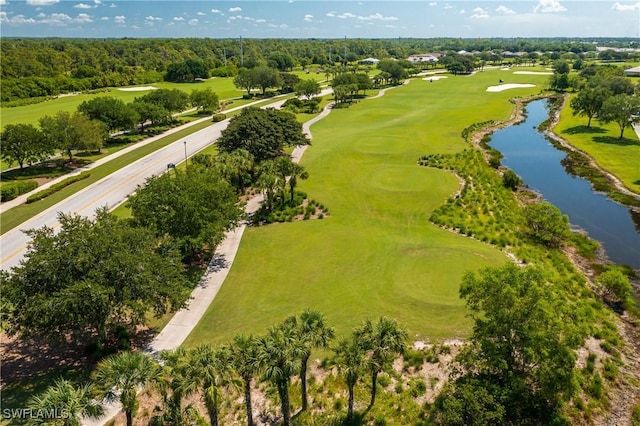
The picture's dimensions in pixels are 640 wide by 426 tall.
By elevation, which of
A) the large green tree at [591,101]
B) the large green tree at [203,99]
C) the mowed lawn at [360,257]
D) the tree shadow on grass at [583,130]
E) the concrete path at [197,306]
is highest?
the large green tree at [591,101]

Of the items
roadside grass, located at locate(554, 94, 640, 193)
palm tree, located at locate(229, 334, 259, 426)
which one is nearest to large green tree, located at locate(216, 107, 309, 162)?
palm tree, located at locate(229, 334, 259, 426)

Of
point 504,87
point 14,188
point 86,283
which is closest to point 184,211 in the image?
point 86,283

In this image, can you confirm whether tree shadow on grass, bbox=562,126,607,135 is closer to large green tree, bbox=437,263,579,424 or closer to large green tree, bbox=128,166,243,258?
large green tree, bbox=437,263,579,424

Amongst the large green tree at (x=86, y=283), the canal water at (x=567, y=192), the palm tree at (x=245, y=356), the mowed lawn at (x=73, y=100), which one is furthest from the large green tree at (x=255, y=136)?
the mowed lawn at (x=73, y=100)

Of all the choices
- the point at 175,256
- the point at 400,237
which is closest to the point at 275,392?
the point at 175,256

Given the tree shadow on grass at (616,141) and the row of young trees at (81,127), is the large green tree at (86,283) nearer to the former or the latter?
the row of young trees at (81,127)

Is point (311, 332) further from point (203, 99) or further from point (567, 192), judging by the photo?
point (203, 99)

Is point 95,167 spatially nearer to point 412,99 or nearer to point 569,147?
point 569,147

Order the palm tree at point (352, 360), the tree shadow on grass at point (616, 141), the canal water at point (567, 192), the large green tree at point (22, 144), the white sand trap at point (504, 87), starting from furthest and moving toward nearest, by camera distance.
Answer: the white sand trap at point (504, 87) < the tree shadow on grass at point (616, 141) < the large green tree at point (22, 144) < the canal water at point (567, 192) < the palm tree at point (352, 360)
